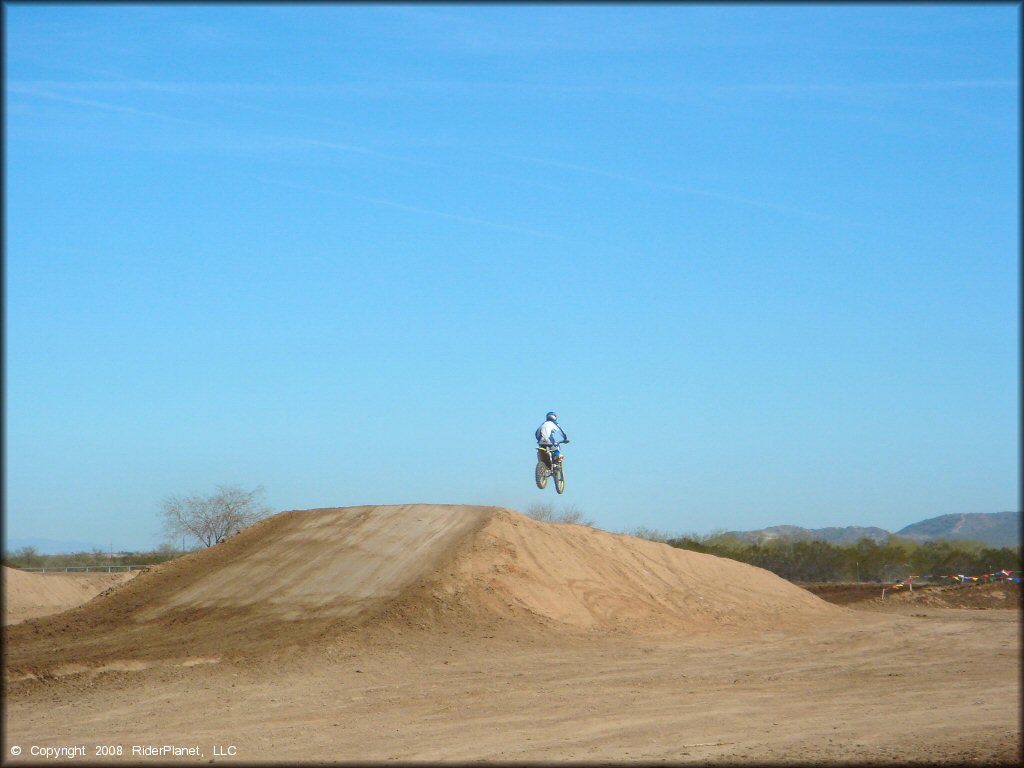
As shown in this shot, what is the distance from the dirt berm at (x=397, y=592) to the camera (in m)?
22.0

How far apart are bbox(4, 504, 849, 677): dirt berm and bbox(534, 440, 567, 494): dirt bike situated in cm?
209

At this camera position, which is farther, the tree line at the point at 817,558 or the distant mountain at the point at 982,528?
the tree line at the point at 817,558

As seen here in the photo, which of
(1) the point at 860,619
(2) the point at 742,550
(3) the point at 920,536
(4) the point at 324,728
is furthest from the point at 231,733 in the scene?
(2) the point at 742,550

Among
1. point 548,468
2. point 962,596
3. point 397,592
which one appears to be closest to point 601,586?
point 548,468

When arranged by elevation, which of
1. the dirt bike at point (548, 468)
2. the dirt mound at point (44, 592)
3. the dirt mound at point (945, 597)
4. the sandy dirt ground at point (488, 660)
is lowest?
the dirt mound at point (945, 597)

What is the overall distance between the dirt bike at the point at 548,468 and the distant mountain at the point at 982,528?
15.8 m

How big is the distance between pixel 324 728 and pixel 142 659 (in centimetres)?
702

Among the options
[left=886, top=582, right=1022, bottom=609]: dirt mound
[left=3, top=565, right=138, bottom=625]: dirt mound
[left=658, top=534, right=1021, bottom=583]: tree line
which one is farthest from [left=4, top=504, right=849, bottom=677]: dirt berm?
[left=658, top=534, right=1021, bottom=583]: tree line

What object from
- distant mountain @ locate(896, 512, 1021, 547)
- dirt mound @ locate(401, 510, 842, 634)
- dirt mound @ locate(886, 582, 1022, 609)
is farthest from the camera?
dirt mound @ locate(886, 582, 1022, 609)

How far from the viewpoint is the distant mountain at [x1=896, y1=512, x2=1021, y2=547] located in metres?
6.89

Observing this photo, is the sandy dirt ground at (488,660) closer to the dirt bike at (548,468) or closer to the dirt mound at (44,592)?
the dirt bike at (548,468)

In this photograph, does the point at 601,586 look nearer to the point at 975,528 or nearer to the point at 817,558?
the point at 975,528

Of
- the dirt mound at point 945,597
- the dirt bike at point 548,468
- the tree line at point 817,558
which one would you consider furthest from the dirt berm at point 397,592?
the tree line at point 817,558

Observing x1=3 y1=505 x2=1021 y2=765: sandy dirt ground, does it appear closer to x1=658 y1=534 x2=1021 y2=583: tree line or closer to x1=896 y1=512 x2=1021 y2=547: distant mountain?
x1=896 y1=512 x2=1021 y2=547: distant mountain
